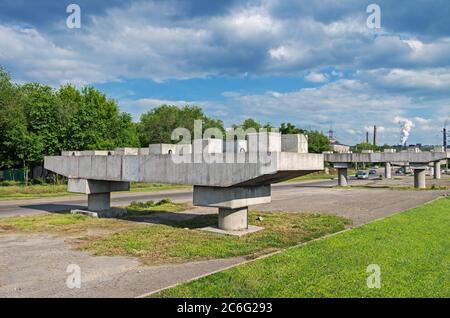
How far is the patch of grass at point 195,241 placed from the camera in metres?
9.10

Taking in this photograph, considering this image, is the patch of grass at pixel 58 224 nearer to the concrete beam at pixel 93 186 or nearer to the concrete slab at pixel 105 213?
the concrete slab at pixel 105 213

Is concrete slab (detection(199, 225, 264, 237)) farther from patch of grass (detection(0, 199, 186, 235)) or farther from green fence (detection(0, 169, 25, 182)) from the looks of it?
green fence (detection(0, 169, 25, 182))

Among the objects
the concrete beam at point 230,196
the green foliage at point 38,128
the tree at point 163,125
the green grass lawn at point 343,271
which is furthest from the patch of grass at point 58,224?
the tree at point 163,125

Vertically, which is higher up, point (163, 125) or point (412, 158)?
point (163, 125)

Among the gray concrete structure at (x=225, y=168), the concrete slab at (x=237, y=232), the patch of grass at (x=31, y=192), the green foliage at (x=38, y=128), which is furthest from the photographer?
the green foliage at (x=38, y=128)

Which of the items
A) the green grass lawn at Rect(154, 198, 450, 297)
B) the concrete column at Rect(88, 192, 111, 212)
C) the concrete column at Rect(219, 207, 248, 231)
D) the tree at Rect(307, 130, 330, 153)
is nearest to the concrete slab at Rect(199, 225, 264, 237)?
the concrete column at Rect(219, 207, 248, 231)

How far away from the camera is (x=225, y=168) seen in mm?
11062

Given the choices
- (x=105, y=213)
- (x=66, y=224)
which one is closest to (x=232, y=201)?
(x=66, y=224)

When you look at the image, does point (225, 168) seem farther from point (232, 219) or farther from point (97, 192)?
point (97, 192)

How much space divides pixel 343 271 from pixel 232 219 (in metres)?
4.96

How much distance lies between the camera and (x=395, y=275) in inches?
285

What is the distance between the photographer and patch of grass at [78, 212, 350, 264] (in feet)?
29.9

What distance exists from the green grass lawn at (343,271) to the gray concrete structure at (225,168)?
236 centimetres
